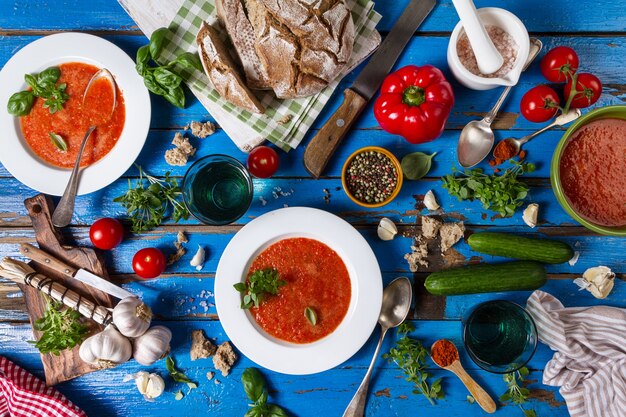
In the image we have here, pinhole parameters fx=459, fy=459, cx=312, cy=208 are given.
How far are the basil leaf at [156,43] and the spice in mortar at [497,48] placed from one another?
1504mm

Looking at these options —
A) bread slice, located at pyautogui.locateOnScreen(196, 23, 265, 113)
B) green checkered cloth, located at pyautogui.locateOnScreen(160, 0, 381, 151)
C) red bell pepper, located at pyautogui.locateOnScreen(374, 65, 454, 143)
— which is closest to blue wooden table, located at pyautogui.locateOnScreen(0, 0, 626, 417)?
green checkered cloth, located at pyautogui.locateOnScreen(160, 0, 381, 151)

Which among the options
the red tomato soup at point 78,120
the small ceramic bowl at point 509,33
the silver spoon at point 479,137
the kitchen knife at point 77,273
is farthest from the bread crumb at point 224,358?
the small ceramic bowl at point 509,33

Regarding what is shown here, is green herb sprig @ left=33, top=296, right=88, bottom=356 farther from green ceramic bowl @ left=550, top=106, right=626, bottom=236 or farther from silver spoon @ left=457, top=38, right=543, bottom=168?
green ceramic bowl @ left=550, top=106, right=626, bottom=236

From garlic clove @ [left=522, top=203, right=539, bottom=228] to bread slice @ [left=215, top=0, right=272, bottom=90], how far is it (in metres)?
1.53

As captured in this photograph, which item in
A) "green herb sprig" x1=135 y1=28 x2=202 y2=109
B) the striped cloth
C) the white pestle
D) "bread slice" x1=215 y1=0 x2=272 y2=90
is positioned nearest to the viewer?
the white pestle

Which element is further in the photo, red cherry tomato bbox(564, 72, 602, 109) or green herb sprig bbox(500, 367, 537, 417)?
green herb sprig bbox(500, 367, 537, 417)

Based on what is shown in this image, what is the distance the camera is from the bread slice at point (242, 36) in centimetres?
219

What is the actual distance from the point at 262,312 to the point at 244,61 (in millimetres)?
1273

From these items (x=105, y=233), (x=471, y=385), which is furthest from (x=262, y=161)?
(x=471, y=385)

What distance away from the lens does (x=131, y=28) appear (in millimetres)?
2537

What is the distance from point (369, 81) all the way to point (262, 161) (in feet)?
2.34

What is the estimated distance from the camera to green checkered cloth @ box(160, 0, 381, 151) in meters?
2.42

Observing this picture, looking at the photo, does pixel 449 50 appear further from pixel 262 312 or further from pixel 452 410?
pixel 452 410

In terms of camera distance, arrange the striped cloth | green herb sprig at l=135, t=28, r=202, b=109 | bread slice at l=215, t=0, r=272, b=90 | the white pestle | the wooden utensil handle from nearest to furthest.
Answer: the white pestle < bread slice at l=215, t=0, r=272, b=90 < green herb sprig at l=135, t=28, r=202, b=109 < the striped cloth < the wooden utensil handle
